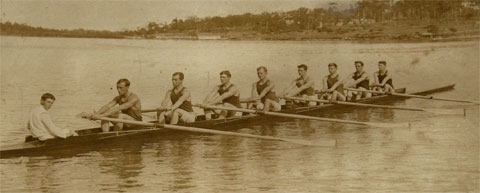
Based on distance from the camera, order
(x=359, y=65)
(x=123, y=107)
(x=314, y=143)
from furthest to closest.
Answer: (x=359, y=65)
(x=314, y=143)
(x=123, y=107)

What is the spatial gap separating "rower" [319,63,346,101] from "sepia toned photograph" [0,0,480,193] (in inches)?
0.9

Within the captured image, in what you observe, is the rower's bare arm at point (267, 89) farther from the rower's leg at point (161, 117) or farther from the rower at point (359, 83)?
the rower at point (359, 83)

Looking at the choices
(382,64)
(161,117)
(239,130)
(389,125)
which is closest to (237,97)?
(239,130)

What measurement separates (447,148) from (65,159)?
457cm

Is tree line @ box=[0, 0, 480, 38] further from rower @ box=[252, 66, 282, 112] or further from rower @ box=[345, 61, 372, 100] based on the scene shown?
rower @ box=[252, 66, 282, 112]

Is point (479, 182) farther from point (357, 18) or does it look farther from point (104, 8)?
point (104, 8)

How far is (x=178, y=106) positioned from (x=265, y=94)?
177cm

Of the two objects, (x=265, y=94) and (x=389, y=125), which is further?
(x=265, y=94)

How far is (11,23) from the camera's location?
7.53 meters

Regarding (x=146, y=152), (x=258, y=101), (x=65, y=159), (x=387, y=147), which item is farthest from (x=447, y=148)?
(x=65, y=159)

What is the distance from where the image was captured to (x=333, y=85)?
31.2ft

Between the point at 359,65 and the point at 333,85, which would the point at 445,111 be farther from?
the point at 333,85

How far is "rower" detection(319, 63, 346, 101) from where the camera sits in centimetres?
941

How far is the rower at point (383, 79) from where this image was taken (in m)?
10.2
